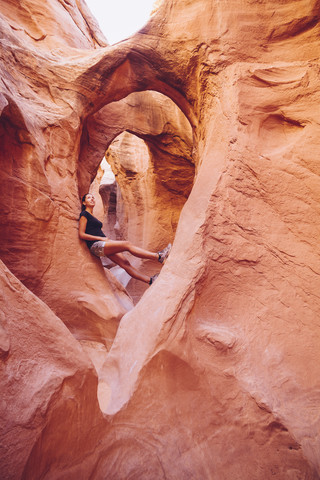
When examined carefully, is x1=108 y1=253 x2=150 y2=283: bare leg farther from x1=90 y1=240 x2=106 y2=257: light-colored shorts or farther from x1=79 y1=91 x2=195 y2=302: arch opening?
x1=79 y1=91 x2=195 y2=302: arch opening

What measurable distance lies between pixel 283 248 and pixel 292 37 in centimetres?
231

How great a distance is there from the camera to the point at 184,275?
8.30ft

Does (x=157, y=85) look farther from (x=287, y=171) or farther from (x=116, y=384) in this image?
(x=116, y=384)

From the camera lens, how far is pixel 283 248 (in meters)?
2.52

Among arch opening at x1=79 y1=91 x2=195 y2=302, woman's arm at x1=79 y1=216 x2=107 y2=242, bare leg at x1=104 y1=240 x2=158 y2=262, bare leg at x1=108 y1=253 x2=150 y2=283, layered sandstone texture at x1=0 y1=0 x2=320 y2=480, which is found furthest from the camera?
arch opening at x1=79 y1=91 x2=195 y2=302

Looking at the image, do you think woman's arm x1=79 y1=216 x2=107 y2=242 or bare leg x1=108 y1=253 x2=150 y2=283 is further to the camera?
bare leg x1=108 y1=253 x2=150 y2=283

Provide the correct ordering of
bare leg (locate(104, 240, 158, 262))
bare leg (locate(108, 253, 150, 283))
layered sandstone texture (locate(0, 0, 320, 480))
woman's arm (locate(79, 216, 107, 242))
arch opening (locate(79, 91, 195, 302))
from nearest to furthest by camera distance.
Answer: layered sandstone texture (locate(0, 0, 320, 480)), woman's arm (locate(79, 216, 107, 242)), bare leg (locate(104, 240, 158, 262)), bare leg (locate(108, 253, 150, 283)), arch opening (locate(79, 91, 195, 302))

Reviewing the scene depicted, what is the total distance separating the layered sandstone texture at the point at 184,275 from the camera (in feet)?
5.66

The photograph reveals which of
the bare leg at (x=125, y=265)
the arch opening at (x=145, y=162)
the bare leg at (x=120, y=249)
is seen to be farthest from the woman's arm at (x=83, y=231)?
the arch opening at (x=145, y=162)

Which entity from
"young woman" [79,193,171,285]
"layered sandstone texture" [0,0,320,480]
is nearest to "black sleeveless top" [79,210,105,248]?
"young woman" [79,193,171,285]

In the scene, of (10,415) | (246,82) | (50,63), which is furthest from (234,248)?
(50,63)

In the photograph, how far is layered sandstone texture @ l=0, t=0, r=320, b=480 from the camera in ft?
5.66

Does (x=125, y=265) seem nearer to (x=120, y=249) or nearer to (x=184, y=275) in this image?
(x=120, y=249)

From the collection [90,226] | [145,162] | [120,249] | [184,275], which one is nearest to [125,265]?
[120,249]
